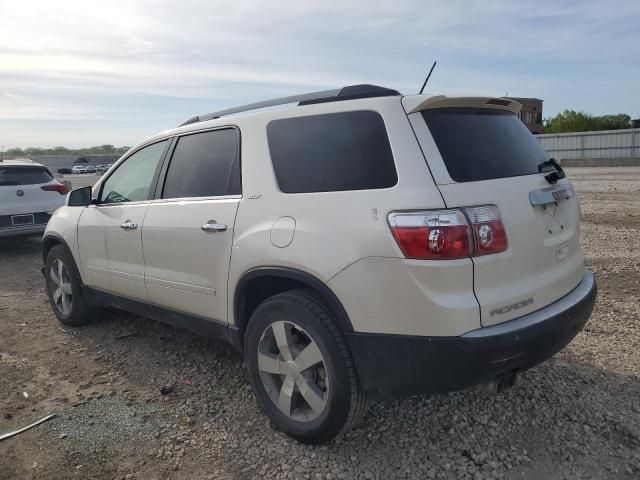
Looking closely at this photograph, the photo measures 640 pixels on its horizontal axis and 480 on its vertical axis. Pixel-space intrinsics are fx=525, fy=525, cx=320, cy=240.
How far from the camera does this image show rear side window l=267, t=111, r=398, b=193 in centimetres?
264

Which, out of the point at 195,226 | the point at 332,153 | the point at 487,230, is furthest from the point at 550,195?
the point at 195,226

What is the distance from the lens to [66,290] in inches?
200

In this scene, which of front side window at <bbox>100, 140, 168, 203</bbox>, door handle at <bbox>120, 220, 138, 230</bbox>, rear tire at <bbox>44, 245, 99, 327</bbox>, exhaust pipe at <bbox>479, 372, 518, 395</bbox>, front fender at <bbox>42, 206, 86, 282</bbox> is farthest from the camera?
rear tire at <bbox>44, 245, 99, 327</bbox>

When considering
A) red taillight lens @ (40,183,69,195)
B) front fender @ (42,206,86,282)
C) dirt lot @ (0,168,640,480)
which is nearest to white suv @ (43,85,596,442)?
dirt lot @ (0,168,640,480)

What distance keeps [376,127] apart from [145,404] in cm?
235

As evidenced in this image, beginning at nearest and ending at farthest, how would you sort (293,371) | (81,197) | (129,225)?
(293,371) → (129,225) → (81,197)

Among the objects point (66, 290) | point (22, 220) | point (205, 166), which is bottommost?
point (66, 290)

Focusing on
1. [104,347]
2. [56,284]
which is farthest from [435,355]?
[56,284]

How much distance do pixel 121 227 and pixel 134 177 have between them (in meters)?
0.44

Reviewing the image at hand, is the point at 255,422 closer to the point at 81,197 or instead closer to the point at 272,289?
the point at 272,289

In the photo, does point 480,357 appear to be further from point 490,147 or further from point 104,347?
point 104,347

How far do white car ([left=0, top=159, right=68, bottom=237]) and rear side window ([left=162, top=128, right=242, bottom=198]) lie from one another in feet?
19.9

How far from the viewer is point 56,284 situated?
5234mm

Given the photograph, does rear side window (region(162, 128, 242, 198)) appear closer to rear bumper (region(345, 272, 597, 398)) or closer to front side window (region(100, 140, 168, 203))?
front side window (region(100, 140, 168, 203))
